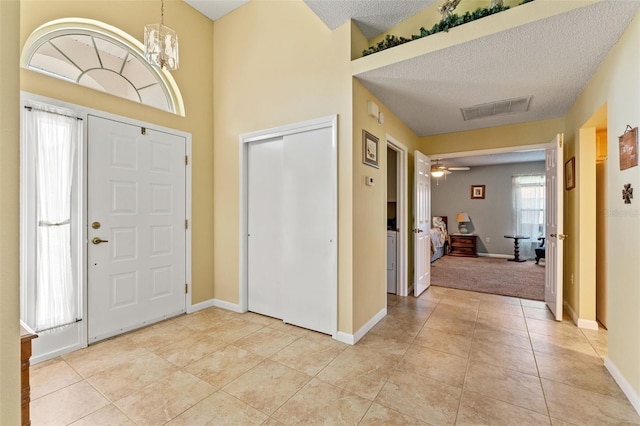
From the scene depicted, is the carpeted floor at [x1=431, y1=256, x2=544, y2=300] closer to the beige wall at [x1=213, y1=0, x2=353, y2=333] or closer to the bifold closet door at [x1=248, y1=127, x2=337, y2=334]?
the bifold closet door at [x1=248, y1=127, x2=337, y2=334]

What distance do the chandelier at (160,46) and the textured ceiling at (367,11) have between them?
4.00 ft

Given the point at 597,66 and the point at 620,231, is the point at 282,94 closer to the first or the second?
the point at 597,66

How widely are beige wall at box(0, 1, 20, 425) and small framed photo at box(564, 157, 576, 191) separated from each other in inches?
169

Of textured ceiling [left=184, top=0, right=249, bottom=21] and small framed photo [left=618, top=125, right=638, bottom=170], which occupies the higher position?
textured ceiling [left=184, top=0, right=249, bottom=21]

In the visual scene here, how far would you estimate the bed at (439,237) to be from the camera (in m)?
6.54

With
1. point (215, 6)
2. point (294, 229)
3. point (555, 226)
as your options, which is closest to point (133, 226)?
point (294, 229)

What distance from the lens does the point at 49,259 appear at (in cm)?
235

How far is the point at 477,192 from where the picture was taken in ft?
25.9

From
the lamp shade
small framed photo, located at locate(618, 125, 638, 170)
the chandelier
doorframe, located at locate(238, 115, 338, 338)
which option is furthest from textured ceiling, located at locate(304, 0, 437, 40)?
the lamp shade

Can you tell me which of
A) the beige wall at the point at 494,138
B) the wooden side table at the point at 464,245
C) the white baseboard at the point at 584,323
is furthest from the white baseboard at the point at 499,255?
the white baseboard at the point at 584,323

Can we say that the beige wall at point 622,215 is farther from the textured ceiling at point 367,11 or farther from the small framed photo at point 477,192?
the small framed photo at point 477,192

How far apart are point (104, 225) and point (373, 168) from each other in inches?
106

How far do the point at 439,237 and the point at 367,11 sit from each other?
556 centimetres

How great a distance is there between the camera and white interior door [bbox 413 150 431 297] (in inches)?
159
